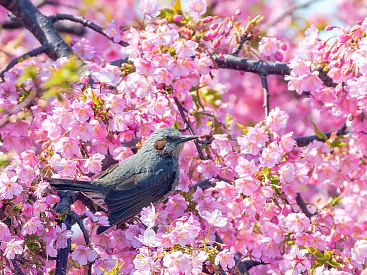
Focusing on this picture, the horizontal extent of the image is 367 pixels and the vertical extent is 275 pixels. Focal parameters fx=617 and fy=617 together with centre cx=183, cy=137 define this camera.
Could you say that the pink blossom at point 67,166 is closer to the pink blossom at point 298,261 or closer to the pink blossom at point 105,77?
the pink blossom at point 105,77

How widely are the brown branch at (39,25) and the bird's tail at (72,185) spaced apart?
1.40 m

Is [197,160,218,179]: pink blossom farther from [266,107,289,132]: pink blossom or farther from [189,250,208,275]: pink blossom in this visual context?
[189,250,208,275]: pink blossom

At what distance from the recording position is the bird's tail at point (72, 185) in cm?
349

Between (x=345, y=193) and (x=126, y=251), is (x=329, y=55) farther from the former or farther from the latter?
(x=126, y=251)

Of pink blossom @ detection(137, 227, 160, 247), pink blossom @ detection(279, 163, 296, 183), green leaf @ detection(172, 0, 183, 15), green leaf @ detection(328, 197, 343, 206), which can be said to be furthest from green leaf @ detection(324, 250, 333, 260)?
green leaf @ detection(172, 0, 183, 15)

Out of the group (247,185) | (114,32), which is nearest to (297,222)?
(247,185)

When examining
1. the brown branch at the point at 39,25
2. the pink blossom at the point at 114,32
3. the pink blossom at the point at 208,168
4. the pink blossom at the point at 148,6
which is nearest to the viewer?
the pink blossom at the point at 208,168

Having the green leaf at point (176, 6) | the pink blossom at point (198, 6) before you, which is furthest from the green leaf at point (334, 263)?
the green leaf at point (176, 6)

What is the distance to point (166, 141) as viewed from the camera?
4.42m

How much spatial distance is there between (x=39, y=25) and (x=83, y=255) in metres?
2.30

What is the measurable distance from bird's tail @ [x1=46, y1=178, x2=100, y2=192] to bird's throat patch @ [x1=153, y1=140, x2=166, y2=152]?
0.72 meters

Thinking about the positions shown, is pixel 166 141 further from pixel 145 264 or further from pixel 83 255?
pixel 145 264

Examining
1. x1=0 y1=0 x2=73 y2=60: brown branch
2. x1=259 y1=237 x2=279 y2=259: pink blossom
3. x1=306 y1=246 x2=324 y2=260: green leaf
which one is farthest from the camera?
x1=0 y1=0 x2=73 y2=60: brown branch

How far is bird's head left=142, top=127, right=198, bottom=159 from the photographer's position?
14.1 feet
